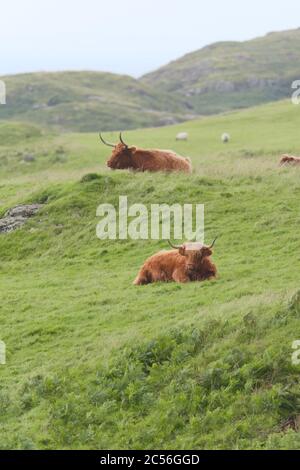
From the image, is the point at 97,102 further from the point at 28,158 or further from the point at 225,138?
the point at 28,158

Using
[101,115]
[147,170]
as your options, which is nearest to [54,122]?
[101,115]

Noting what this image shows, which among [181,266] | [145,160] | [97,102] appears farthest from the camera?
[97,102]

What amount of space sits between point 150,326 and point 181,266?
355cm

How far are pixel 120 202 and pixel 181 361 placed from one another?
12.2 meters

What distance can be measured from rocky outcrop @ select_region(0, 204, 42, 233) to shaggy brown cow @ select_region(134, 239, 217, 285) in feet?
25.4

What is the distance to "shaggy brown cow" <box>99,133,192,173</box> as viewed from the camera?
27016 millimetres

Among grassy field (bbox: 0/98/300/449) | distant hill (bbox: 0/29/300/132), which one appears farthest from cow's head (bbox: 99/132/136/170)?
distant hill (bbox: 0/29/300/132)

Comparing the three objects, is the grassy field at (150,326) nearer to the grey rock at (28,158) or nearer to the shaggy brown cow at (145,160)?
the shaggy brown cow at (145,160)

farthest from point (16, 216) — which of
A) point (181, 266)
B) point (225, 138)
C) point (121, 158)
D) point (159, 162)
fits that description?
point (225, 138)

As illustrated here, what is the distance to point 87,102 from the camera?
154875 millimetres

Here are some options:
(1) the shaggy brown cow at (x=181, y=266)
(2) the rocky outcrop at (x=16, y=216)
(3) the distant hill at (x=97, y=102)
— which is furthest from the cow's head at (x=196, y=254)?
(3) the distant hill at (x=97, y=102)

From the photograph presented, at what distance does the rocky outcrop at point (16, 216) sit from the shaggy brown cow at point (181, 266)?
7.73 m

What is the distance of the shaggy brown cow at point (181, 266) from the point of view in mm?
16156
